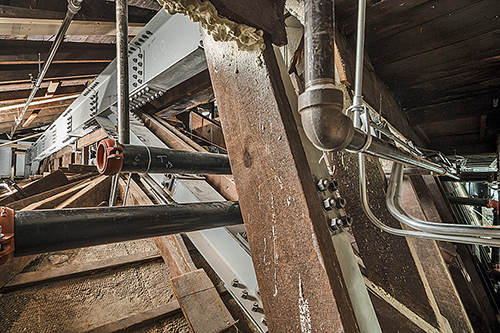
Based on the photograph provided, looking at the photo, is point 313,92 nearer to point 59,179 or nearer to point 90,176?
point 59,179

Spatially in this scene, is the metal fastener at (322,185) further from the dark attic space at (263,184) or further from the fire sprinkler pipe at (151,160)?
the fire sprinkler pipe at (151,160)

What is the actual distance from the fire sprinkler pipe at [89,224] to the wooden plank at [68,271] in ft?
2.70

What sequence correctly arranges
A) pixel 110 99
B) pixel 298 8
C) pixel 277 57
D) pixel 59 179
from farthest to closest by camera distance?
pixel 110 99 < pixel 59 179 < pixel 298 8 < pixel 277 57

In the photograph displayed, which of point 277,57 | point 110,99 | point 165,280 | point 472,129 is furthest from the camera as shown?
point 472,129

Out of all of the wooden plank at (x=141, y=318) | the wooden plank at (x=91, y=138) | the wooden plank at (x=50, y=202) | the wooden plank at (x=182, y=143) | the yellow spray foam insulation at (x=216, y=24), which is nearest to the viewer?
the yellow spray foam insulation at (x=216, y=24)

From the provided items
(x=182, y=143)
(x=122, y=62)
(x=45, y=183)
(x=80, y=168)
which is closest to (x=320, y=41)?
(x=122, y=62)

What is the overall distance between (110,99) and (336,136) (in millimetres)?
2987

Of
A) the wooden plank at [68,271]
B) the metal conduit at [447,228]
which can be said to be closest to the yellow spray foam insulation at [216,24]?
the metal conduit at [447,228]

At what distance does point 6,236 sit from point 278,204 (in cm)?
65

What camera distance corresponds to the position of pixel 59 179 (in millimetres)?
2361

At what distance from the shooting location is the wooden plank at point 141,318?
1.02 metres

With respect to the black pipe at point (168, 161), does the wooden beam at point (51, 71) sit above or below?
above

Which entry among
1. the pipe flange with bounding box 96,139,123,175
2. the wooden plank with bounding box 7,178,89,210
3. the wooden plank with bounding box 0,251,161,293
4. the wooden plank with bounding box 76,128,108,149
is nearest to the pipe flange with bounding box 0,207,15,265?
the pipe flange with bounding box 96,139,123,175

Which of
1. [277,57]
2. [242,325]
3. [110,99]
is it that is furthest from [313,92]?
[110,99]
